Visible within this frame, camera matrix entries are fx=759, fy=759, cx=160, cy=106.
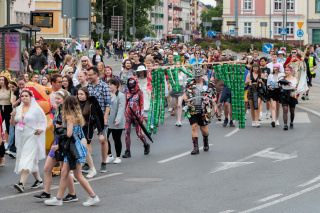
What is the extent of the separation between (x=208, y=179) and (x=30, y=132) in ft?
9.33

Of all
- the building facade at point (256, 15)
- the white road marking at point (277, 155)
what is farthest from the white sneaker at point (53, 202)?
the building facade at point (256, 15)

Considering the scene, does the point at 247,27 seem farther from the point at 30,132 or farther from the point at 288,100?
the point at 30,132

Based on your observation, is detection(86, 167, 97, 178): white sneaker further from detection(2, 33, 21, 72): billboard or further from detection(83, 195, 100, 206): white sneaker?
detection(2, 33, 21, 72): billboard

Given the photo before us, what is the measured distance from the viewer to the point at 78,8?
839 inches

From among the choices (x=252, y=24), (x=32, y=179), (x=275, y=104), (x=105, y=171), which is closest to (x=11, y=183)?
(x=32, y=179)

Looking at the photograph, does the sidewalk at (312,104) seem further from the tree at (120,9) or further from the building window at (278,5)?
the building window at (278,5)

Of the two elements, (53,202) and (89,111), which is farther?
(89,111)

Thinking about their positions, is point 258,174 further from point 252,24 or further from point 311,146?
point 252,24

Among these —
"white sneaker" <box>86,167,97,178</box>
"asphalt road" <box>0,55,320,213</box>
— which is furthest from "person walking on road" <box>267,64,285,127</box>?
"white sneaker" <box>86,167,97,178</box>

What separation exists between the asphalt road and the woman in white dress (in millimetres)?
445

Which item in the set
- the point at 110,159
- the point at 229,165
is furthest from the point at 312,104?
the point at 110,159

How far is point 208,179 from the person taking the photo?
39.0ft

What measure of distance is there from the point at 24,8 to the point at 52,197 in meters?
58.3

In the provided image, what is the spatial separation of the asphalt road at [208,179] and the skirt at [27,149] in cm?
37
